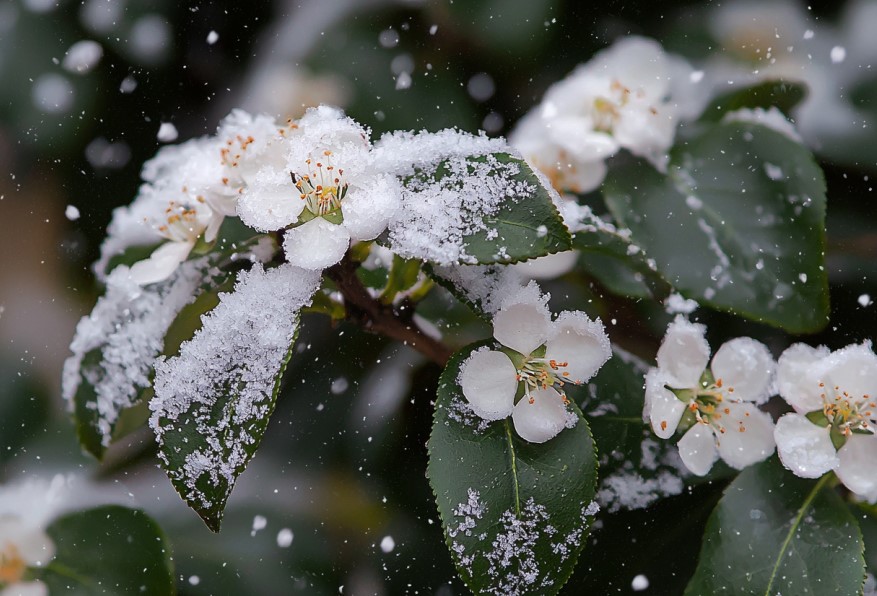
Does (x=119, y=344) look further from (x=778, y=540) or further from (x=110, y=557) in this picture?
(x=778, y=540)

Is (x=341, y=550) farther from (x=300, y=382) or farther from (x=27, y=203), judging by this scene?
(x=27, y=203)

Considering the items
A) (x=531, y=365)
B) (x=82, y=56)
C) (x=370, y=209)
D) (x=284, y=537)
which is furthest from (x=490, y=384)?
(x=82, y=56)

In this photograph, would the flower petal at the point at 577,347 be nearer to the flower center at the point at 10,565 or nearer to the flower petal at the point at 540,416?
the flower petal at the point at 540,416

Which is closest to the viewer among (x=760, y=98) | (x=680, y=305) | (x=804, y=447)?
(x=804, y=447)

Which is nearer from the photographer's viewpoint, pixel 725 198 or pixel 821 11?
pixel 725 198

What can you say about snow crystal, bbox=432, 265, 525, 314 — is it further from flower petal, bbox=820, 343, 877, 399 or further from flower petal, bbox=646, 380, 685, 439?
flower petal, bbox=820, 343, 877, 399

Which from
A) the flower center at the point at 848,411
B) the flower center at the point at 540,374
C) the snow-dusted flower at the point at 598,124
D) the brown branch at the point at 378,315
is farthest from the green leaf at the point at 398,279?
the flower center at the point at 848,411

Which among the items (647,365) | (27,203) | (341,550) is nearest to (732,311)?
(647,365)

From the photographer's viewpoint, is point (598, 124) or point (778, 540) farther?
point (598, 124)
